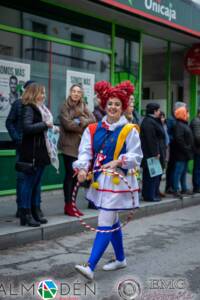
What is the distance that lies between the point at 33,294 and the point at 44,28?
645cm

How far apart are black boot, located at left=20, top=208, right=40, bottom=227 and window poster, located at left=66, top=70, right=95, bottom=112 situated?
14.0ft

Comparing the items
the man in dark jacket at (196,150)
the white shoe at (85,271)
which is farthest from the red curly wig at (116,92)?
the man in dark jacket at (196,150)

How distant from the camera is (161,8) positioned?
38.0 feet

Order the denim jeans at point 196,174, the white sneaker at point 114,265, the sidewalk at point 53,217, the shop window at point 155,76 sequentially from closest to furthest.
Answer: the white sneaker at point 114,265 < the sidewalk at point 53,217 < the denim jeans at point 196,174 < the shop window at point 155,76

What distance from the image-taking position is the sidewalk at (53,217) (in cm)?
665

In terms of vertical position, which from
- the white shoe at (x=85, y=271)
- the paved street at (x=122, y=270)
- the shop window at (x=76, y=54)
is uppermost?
the shop window at (x=76, y=54)

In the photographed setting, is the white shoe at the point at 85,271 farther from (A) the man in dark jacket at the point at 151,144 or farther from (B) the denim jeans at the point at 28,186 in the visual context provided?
(A) the man in dark jacket at the point at 151,144

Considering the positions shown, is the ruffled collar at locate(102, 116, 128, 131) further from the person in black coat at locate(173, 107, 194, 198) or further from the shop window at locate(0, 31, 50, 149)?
the person in black coat at locate(173, 107, 194, 198)

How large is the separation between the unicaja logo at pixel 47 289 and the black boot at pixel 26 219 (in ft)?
6.17

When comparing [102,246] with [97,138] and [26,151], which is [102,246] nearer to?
[97,138]

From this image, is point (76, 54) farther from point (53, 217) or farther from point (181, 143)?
point (53, 217)

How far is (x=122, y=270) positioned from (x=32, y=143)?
2.19 meters

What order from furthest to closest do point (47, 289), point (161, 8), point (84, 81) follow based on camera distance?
1. point (161, 8)
2. point (84, 81)
3. point (47, 289)

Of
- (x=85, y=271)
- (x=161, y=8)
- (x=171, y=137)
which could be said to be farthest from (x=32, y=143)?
(x=161, y=8)
